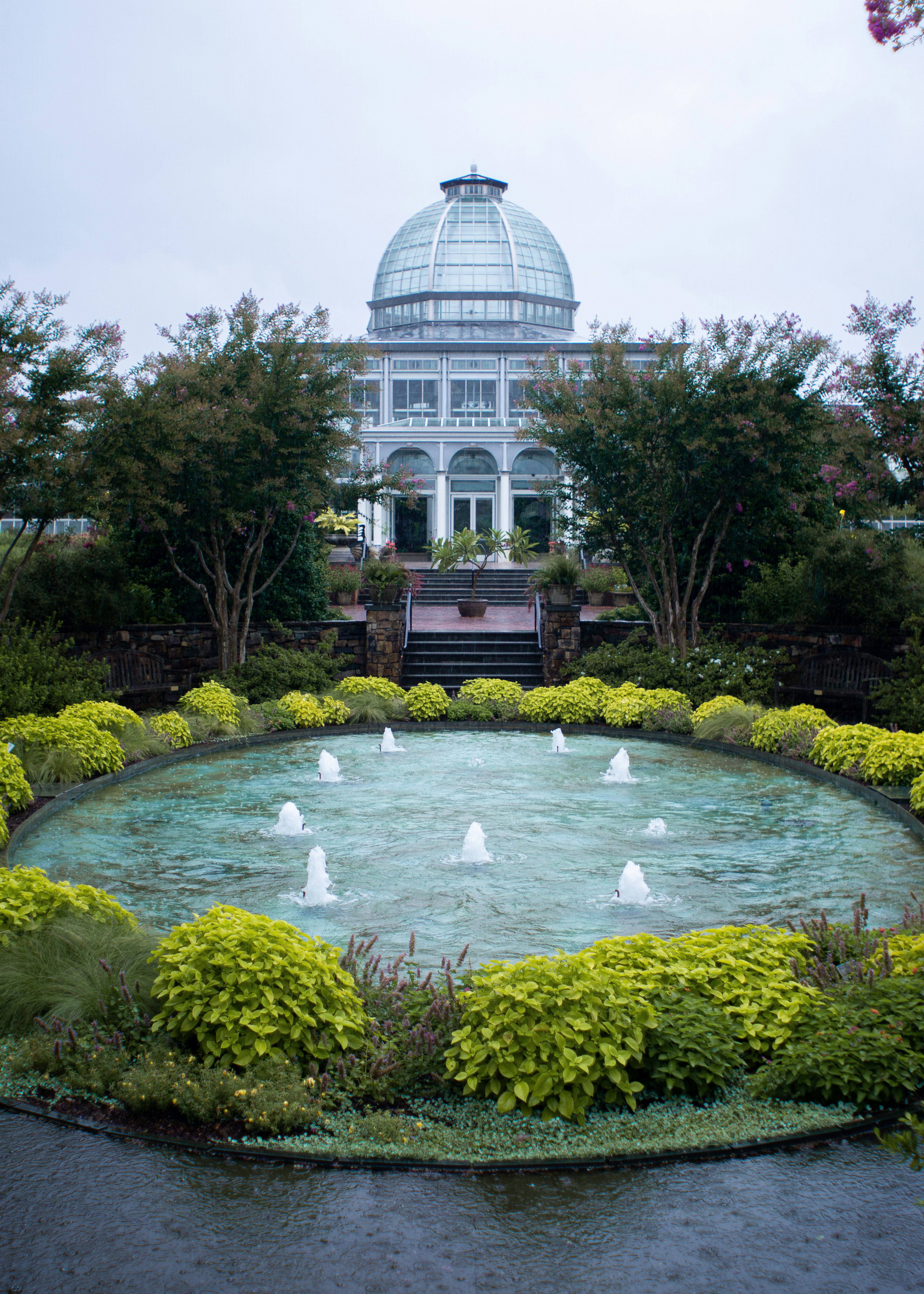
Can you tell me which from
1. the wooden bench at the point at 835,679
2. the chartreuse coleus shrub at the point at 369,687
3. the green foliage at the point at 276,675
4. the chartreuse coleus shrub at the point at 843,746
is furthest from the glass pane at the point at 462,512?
the chartreuse coleus shrub at the point at 843,746

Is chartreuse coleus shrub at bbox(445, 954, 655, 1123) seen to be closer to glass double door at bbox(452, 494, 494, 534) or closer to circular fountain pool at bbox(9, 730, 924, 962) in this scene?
circular fountain pool at bbox(9, 730, 924, 962)

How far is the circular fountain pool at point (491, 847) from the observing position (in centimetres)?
670

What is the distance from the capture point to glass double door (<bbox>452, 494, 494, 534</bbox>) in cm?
4516

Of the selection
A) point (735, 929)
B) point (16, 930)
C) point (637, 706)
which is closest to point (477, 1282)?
point (735, 929)

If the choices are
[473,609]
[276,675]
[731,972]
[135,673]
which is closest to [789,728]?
[276,675]

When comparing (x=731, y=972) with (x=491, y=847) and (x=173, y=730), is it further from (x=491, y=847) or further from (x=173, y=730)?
(x=173, y=730)

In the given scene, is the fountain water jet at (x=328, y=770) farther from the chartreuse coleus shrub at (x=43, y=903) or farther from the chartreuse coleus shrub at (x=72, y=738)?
the chartreuse coleus shrub at (x=43, y=903)

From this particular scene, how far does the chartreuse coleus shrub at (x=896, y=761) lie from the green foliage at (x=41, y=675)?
8526mm

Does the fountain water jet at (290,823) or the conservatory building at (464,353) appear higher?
the conservatory building at (464,353)

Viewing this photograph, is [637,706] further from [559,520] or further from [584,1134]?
[584,1134]

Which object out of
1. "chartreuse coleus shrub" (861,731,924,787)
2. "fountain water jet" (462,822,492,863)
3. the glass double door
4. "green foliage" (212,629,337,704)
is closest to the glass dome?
the glass double door

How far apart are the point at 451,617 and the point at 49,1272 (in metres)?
21.5

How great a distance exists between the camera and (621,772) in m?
11.2

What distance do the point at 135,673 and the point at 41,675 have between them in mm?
3469
